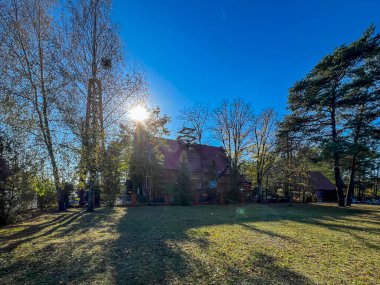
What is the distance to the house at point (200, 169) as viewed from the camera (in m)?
21.1

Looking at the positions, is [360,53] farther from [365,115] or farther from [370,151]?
[370,151]

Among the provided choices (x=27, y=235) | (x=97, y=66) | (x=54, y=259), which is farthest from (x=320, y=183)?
(x=54, y=259)

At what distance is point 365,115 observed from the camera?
45.8 ft

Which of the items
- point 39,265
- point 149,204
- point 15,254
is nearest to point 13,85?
point 15,254

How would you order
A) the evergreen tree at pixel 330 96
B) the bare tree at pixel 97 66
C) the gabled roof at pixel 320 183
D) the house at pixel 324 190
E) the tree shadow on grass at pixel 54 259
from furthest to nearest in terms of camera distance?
the house at pixel 324 190 < the gabled roof at pixel 320 183 < the evergreen tree at pixel 330 96 < the bare tree at pixel 97 66 < the tree shadow on grass at pixel 54 259

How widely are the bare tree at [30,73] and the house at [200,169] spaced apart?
1075 centimetres

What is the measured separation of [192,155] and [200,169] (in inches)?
96.1

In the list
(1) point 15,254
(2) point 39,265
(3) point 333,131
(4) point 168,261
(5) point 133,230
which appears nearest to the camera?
(2) point 39,265

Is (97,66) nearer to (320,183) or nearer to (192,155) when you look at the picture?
(192,155)

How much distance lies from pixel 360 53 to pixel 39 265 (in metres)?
20.0

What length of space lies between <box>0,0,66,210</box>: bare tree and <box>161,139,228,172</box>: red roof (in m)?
14.9

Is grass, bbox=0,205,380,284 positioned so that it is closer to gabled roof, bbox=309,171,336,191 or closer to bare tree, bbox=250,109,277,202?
bare tree, bbox=250,109,277,202

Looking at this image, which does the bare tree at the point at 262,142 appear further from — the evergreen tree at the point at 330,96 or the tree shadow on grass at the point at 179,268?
the tree shadow on grass at the point at 179,268

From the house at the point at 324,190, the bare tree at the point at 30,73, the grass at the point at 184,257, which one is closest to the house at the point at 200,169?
the bare tree at the point at 30,73
